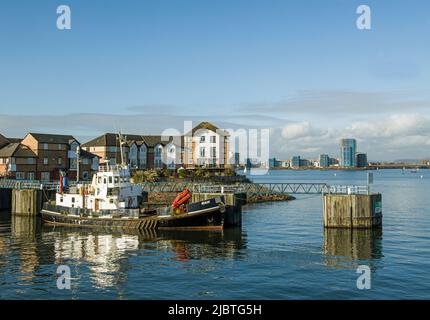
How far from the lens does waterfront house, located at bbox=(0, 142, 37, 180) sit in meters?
82.4

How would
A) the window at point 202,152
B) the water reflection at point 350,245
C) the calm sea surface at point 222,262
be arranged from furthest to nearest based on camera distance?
the window at point 202,152 → the water reflection at point 350,245 → the calm sea surface at point 222,262

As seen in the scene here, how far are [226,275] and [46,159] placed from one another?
6924 centimetres

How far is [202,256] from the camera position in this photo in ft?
111

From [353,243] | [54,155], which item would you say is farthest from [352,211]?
[54,155]

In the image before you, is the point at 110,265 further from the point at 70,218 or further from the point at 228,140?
the point at 228,140

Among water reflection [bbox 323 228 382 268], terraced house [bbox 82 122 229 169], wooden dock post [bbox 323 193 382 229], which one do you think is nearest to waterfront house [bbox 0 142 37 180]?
terraced house [bbox 82 122 229 169]

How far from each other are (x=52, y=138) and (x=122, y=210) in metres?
49.1

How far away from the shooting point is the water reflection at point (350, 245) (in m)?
32.4

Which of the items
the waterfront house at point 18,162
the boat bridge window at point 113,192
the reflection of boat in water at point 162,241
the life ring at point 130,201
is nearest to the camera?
the reflection of boat in water at point 162,241

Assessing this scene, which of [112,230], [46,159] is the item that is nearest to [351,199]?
[112,230]

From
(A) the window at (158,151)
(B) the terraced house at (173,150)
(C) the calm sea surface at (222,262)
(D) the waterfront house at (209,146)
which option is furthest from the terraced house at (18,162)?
(D) the waterfront house at (209,146)

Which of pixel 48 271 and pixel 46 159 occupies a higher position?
pixel 46 159

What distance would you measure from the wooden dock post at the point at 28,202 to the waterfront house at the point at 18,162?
910 inches

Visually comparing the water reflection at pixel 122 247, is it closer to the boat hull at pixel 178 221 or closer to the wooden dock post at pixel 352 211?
the boat hull at pixel 178 221
